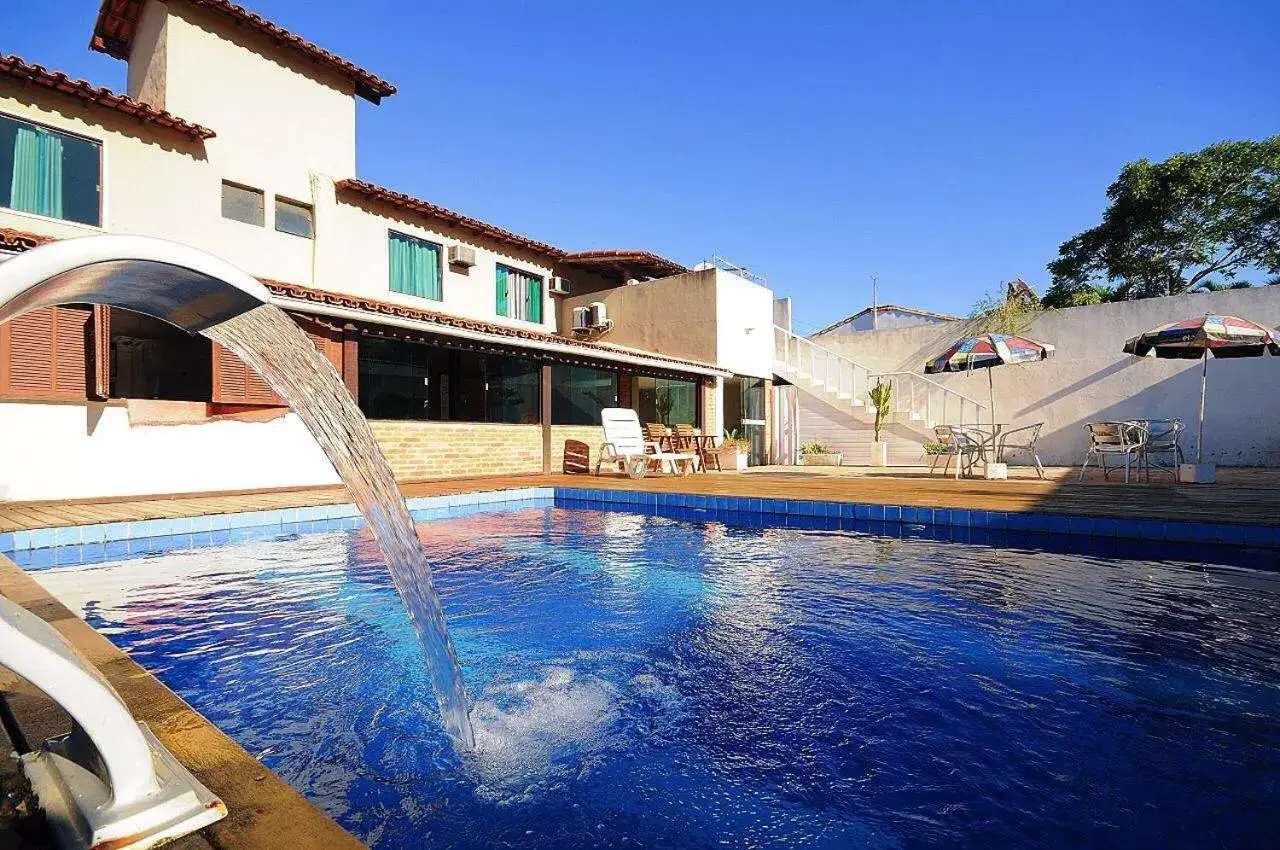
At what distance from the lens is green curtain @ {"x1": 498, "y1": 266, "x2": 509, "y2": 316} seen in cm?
1491

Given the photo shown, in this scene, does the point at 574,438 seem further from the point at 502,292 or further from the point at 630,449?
the point at 502,292

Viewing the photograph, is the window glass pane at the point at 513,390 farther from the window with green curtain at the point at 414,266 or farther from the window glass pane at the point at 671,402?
the window glass pane at the point at 671,402

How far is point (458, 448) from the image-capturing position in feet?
36.6

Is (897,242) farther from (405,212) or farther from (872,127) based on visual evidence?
(405,212)

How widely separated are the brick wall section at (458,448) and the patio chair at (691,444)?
228 cm

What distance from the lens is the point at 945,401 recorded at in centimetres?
1562

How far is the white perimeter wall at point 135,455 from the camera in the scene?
698 centimetres

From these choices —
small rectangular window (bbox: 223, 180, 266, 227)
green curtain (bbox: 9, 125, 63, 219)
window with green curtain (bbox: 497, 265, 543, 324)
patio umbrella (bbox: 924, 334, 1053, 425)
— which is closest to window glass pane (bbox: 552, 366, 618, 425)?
window with green curtain (bbox: 497, 265, 543, 324)

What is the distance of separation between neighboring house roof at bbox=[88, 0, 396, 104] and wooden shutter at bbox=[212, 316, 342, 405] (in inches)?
221

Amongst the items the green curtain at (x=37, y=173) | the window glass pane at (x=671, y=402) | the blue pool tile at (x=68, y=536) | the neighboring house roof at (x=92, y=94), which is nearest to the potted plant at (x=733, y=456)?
the window glass pane at (x=671, y=402)

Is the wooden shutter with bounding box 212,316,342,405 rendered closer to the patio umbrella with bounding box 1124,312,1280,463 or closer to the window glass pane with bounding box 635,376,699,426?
the window glass pane with bounding box 635,376,699,426

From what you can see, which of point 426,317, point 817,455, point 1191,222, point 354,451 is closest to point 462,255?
point 426,317

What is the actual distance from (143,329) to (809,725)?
42.5 ft

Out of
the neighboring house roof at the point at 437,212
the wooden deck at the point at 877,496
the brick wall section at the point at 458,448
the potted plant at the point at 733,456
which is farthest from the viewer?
the potted plant at the point at 733,456
